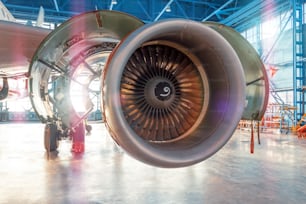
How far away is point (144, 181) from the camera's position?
389cm

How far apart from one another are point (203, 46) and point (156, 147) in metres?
0.76

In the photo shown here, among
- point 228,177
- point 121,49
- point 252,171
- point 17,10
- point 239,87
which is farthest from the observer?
point 17,10

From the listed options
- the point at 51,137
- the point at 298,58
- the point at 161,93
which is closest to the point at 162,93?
the point at 161,93

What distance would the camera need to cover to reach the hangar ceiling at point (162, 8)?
51.3 feet

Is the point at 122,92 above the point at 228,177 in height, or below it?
above

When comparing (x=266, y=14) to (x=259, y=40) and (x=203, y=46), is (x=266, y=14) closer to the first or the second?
(x=259, y=40)

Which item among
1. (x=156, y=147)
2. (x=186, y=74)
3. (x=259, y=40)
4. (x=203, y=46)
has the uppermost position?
(x=259, y=40)

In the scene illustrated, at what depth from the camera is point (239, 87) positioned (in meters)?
1.85

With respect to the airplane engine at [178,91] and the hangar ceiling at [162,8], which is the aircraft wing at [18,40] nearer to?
the airplane engine at [178,91]

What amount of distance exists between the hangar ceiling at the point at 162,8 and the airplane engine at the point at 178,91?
45.9 ft

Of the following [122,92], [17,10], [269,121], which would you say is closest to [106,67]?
[122,92]

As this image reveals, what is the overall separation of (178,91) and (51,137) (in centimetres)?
420

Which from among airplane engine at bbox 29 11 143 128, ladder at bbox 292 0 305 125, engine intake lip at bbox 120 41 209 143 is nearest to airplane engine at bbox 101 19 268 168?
engine intake lip at bbox 120 41 209 143

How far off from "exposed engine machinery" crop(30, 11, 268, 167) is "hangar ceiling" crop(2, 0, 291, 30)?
13.9 m
